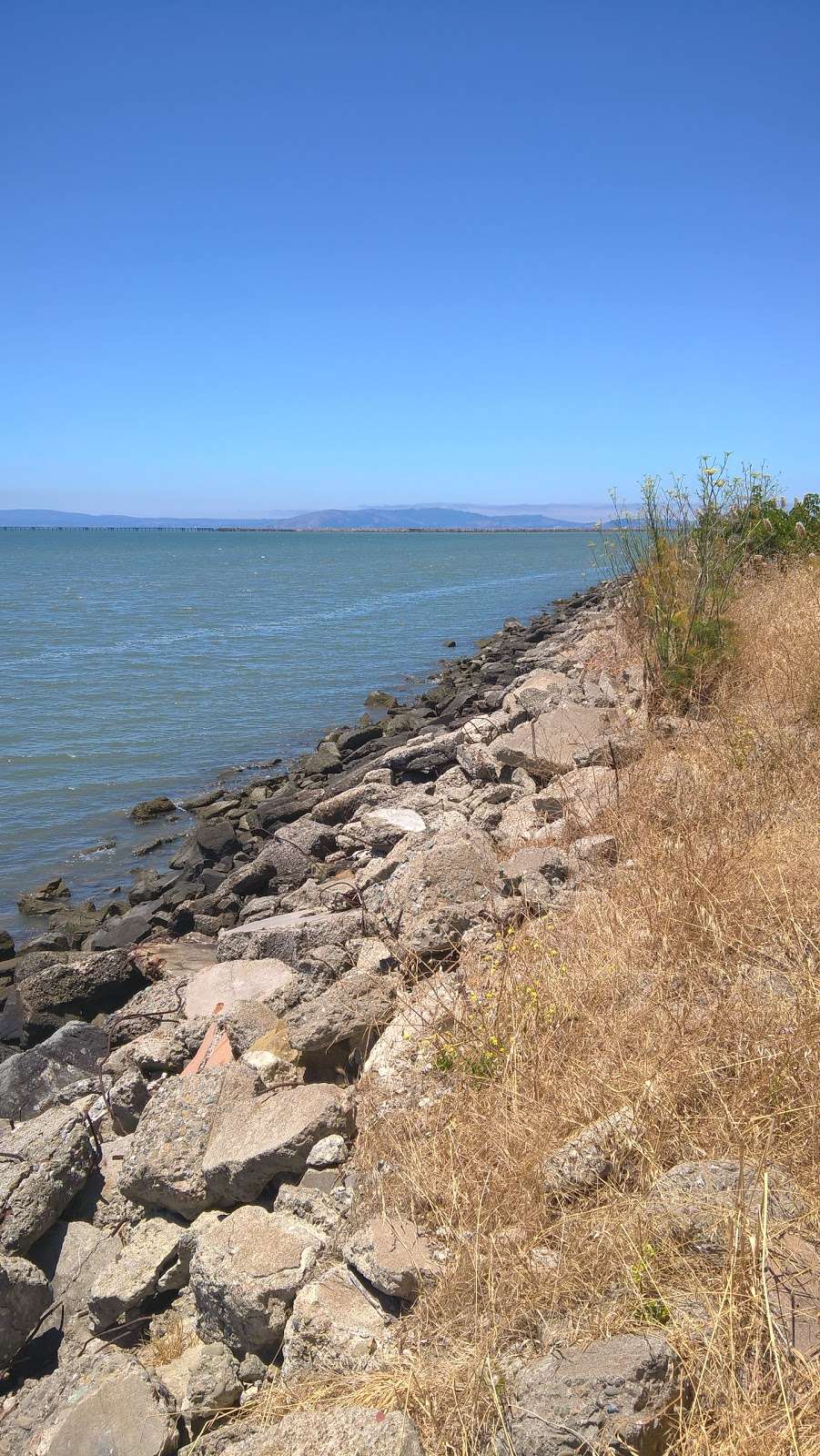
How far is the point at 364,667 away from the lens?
2700 centimetres

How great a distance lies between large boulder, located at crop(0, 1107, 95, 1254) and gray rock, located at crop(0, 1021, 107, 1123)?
103 centimetres

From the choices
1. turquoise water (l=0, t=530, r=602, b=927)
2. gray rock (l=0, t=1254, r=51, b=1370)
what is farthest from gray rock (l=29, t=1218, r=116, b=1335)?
turquoise water (l=0, t=530, r=602, b=927)

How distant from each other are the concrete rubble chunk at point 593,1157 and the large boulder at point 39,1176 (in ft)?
8.67

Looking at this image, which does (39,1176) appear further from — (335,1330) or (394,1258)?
(394,1258)

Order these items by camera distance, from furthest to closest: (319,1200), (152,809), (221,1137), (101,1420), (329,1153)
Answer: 1. (152,809)
2. (221,1137)
3. (329,1153)
4. (319,1200)
5. (101,1420)

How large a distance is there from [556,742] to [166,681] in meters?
17.5

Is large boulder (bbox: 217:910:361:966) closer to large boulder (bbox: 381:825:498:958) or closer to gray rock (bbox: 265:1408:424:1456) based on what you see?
large boulder (bbox: 381:825:498:958)

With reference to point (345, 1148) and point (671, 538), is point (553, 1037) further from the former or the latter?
point (671, 538)

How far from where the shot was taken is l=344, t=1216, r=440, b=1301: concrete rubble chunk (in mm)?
2996

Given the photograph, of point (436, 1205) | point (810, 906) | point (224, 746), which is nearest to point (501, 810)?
point (810, 906)

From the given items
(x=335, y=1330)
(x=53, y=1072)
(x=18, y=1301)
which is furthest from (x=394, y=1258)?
(x=53, y=1072)

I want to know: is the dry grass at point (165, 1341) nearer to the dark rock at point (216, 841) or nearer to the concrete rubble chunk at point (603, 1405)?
the concrete rubble chunk at point (603, 1405)

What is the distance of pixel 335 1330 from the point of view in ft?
10.1

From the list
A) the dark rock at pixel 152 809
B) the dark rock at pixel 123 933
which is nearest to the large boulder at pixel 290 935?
the dark rock at pixel 123 933
